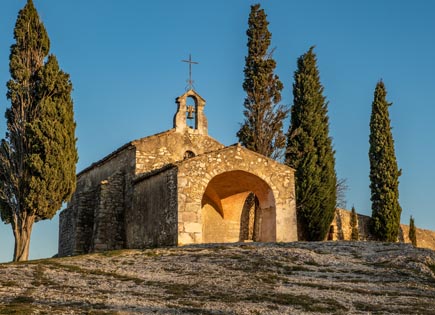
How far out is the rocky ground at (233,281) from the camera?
12.0 m

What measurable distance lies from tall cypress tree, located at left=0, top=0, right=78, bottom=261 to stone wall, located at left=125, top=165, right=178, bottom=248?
10.0ft

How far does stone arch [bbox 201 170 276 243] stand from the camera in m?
25.3

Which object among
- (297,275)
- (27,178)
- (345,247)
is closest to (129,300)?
(297,275)

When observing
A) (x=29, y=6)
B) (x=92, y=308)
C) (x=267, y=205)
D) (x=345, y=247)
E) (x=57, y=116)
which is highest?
(x=29, y=6)

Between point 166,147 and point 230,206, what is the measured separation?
4.13 metres

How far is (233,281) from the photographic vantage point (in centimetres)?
1484

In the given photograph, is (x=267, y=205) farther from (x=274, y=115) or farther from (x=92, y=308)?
(x=92, y=308)

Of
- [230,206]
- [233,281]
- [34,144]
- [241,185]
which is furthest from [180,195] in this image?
[233,281]

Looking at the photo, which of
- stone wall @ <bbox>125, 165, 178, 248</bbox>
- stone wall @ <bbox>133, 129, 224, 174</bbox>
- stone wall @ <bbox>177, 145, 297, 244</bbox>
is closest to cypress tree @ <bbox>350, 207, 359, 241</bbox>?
stone wall @ <bbox>177, 145, 297, 244</bbox>

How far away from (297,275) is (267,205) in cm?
926

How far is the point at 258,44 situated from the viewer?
3384 centimetres

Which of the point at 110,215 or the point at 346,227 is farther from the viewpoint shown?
the point at 346,227

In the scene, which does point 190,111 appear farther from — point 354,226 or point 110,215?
point 354,226

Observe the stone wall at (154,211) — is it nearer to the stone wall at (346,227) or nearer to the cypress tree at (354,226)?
the stone wall at (346,227)
